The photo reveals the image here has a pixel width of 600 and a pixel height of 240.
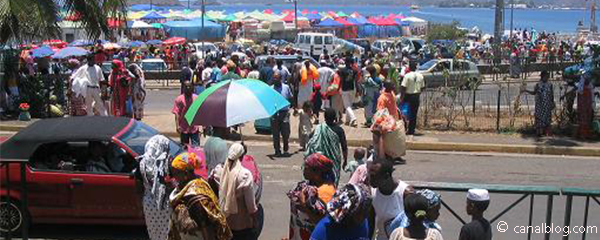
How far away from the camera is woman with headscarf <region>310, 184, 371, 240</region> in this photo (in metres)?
5.25

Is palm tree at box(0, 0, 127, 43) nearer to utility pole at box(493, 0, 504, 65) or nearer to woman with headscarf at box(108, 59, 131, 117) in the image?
woman with headscarf at box(108, 59, 131, 117)

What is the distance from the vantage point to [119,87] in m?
15.4

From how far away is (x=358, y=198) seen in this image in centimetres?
526

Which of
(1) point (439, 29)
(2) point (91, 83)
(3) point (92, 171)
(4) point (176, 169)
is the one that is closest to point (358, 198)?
(4) point (176, 169)

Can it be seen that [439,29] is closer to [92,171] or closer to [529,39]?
[529,39]

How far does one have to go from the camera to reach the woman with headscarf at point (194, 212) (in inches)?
234

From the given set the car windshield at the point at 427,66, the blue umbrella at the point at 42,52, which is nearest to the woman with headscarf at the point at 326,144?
the car windshield at the point at 427,66

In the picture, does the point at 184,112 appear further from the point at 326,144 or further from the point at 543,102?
the point at 543,102

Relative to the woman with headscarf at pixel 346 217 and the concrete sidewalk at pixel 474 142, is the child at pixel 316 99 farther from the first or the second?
the woman with headscarf at pixel 346 217

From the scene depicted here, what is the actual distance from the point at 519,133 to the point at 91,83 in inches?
358

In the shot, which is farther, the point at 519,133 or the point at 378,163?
the point at 519,133

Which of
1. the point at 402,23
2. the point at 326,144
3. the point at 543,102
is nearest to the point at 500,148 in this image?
the point at 543,102

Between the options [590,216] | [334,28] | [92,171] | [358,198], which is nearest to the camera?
[358,198]

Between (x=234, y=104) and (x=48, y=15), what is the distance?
3.82 m
